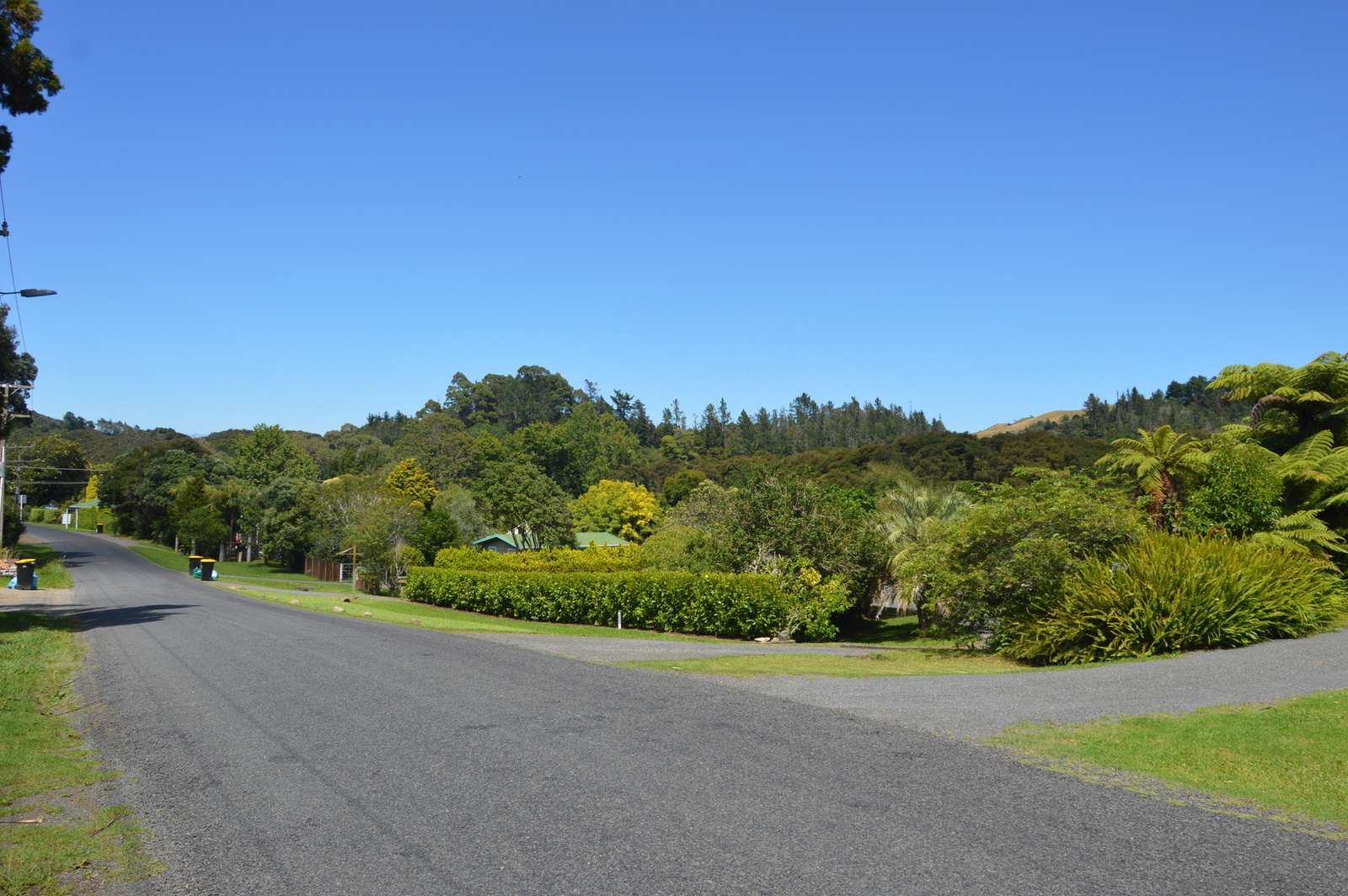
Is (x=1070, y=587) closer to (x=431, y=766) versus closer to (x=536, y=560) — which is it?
(x=431, y=766)

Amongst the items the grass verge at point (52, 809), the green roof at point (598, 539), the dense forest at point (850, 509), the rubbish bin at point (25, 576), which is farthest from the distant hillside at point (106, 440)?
the grass verge at point (52, 809)

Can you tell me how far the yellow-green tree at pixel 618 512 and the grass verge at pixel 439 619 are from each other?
51.2 metres

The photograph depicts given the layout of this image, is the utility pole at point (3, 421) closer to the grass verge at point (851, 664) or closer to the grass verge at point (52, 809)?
the grass verge at point (52, 809)

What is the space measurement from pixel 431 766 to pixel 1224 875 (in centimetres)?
583

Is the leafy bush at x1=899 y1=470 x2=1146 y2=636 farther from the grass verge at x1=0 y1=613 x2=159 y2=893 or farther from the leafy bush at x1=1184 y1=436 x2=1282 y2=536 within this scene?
the grass verge at x1=0 y1=613 x2=159 y2=893

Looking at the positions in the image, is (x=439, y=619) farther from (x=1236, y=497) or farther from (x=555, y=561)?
(x=1236, y=497)

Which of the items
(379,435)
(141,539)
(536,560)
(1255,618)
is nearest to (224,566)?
(141,539)

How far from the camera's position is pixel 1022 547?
51.3 feet

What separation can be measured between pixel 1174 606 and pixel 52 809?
14310mm

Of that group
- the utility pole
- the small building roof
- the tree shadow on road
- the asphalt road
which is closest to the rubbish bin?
the utility pole

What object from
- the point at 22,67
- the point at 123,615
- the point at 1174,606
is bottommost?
the point at 123,615

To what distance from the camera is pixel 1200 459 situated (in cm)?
1928

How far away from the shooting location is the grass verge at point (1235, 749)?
6.43 metres

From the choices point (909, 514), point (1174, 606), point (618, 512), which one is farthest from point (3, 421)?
point (618, 512)
